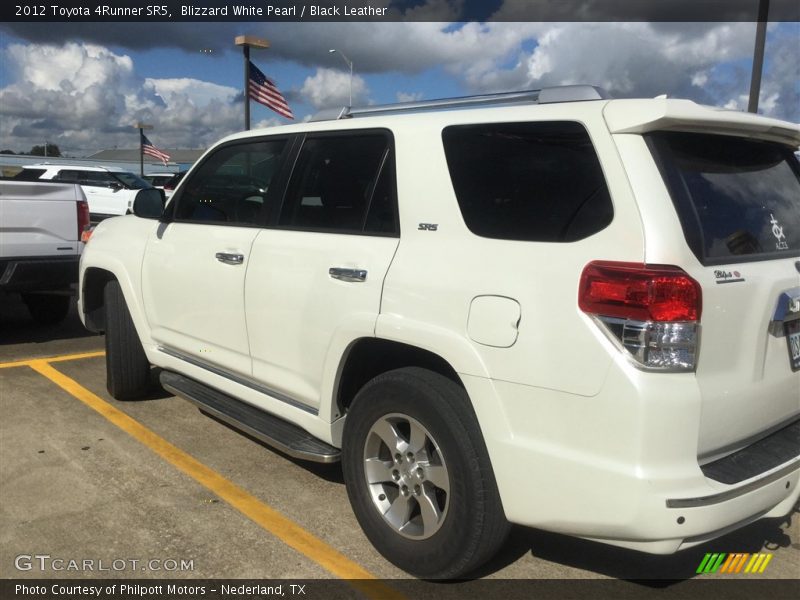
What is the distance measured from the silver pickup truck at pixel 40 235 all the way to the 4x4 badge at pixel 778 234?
19.2ft

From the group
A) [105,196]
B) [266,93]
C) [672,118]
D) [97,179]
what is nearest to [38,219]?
[672,118]

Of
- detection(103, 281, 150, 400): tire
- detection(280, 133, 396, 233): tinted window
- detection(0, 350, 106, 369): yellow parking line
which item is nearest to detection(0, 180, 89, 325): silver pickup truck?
detection(0, 350, 106, 369): yellow parking line

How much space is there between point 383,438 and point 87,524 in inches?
60.0

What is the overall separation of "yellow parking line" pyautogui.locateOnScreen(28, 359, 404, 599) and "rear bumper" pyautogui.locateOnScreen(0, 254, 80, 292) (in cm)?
158

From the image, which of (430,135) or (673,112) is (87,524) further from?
(673,112)

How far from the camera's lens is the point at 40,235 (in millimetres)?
6508

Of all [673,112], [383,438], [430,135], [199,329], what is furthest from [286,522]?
[673,112]

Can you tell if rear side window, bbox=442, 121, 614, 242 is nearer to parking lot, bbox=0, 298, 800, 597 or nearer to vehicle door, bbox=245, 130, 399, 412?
vehicle door, bbox=245, 130, 399, 412

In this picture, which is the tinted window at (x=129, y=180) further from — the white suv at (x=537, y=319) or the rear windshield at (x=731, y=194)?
the rear windshield at (x=731, y=194)

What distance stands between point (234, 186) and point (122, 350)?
1561 millimetres

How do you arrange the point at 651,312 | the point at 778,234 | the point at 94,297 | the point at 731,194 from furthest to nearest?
the point at 94,297, the point at 778,234, the point at 731,194, the point at 651,312

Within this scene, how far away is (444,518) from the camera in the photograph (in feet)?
9.06

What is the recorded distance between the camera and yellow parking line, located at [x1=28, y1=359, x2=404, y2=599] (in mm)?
3002

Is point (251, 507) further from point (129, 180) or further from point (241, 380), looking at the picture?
point (129, 180)
